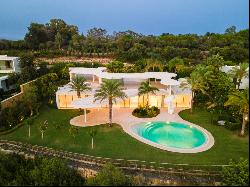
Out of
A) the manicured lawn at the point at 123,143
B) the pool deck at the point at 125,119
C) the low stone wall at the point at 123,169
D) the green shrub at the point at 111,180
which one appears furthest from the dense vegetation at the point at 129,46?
the green shrub at the point at 111,180

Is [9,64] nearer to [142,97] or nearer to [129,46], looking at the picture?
[142,97]

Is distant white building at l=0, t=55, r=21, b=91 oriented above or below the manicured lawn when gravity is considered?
above

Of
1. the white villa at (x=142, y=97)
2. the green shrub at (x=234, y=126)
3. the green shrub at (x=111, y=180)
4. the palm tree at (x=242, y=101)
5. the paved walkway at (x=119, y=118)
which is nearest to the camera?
the green shrub at (x=111, y=180)

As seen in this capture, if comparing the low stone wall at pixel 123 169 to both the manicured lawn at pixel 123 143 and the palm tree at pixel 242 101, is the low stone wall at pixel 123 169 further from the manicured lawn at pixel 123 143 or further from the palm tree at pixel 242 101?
the palm tree at pixel 242 101

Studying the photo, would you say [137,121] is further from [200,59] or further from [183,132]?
[200,59]

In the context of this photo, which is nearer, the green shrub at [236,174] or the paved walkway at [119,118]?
the green shrub at [236,174]

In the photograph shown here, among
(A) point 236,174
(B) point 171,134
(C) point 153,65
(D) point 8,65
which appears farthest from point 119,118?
(D) point 8,65

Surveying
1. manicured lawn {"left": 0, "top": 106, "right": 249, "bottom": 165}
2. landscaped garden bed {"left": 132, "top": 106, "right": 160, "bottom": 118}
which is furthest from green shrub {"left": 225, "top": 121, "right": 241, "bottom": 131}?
landscaped garden bed {"left": 132, "top": 106, "right": 160, "bottom": 118}

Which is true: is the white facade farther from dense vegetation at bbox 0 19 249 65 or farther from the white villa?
the white villa
